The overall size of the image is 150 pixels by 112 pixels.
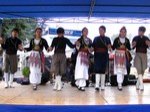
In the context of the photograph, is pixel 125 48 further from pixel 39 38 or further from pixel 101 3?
pixel 39 38

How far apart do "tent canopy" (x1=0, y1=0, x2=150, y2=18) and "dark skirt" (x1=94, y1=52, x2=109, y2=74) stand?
3.72ft

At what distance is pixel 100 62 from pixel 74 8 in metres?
1.62

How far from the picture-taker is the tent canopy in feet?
24.2

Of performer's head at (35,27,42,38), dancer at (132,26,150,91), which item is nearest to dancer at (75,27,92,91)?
performer's head at (35,27,42,38)

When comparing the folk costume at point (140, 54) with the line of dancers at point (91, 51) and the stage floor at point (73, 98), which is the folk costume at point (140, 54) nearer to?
the line of dancers at point (91, 51)

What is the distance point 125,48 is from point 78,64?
1.07 m

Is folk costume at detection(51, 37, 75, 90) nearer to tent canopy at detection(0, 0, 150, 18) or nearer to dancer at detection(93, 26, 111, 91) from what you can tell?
dancer at detection(93, 26, 111, 91)

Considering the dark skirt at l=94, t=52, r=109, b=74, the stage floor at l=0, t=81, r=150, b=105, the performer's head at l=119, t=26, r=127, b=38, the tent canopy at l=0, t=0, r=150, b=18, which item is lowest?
the stage floor at l=0, t=81, r=150, b=105

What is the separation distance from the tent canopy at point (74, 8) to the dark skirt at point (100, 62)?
113cm

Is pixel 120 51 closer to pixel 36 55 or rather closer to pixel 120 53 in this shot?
pixel 120 53

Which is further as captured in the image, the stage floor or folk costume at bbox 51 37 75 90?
folk costume at bbox 51 37 75 90

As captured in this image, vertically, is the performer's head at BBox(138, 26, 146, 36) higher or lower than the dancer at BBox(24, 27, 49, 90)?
higher

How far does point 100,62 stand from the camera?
721 cm

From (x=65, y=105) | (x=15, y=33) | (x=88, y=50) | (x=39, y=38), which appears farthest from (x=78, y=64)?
(x=65, y=105)
